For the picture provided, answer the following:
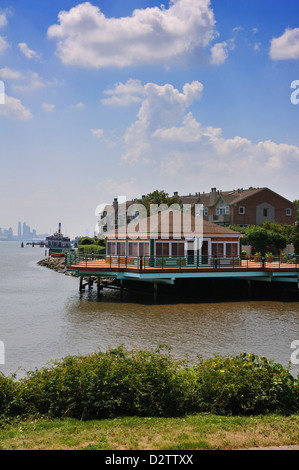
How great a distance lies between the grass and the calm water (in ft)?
23.6

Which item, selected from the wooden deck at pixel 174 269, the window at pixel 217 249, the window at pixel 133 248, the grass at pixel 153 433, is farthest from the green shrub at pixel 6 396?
the window at pixel 217 249

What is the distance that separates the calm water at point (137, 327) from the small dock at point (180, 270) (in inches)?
90.4

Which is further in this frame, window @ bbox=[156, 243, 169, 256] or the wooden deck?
window @ bbox=[156, 243, 169, 256]

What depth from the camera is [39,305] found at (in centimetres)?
3594

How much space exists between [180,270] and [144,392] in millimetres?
25058

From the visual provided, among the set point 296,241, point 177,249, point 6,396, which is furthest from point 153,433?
point 296,241

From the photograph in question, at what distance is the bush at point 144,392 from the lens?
996 centimetres

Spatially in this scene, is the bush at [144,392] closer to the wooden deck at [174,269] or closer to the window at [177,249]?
the wooden deck at [174,269]

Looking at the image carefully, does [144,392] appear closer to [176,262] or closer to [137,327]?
[137,327]

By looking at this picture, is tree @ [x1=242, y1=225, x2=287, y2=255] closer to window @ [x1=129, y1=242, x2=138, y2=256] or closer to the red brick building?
the red brick building


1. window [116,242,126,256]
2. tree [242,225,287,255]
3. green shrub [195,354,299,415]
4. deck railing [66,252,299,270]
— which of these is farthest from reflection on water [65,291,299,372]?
tree [242,225,287,255]

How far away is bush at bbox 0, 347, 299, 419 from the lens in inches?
392
